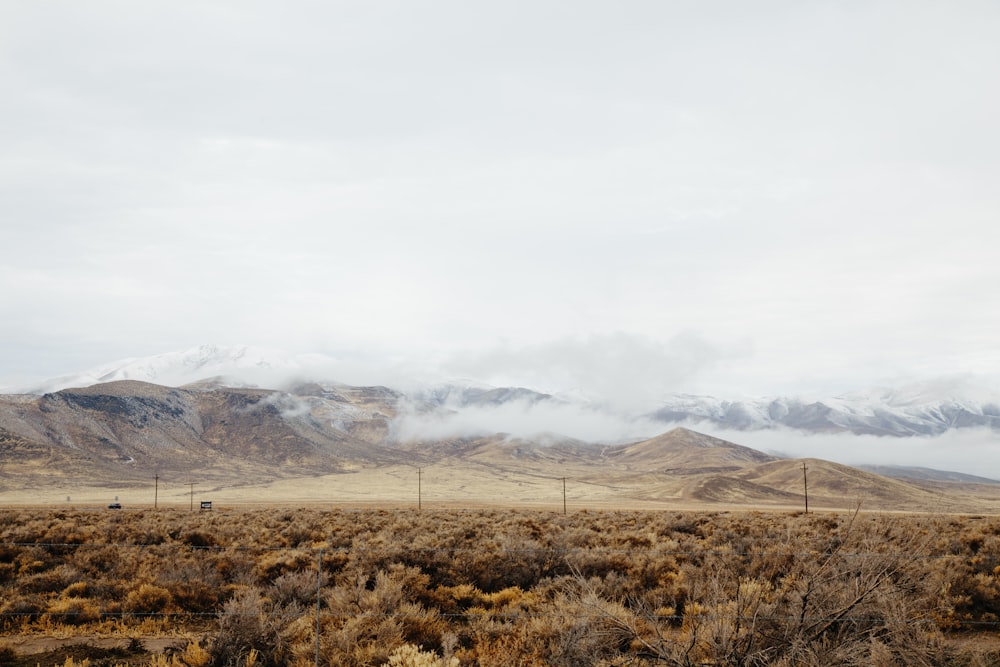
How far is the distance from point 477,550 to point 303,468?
171486mm

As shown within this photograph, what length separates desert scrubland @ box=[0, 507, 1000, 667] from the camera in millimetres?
7961

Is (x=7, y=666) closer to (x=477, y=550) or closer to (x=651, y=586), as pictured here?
(x=477, y=550)

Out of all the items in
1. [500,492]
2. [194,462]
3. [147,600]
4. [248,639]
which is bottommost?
[500,492]

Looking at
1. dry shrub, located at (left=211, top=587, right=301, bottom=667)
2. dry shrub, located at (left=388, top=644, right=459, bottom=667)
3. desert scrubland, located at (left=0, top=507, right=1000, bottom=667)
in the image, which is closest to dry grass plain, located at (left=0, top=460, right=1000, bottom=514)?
desert scrubland, located at (left=0, top=507, right=1000, bottom=667)

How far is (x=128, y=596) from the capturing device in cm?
1371

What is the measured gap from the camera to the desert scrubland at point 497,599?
26.1 ft

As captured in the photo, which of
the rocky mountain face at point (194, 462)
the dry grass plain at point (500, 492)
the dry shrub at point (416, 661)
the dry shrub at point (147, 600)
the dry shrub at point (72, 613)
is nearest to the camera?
the dry shrub at point (416, 661)

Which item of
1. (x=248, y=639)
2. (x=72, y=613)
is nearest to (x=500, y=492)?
(x=72, y=613)

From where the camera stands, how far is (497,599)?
13867mm

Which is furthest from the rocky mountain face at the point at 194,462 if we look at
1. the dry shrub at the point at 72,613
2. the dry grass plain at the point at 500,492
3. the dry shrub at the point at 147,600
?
the dry shrub at the point at 72,613

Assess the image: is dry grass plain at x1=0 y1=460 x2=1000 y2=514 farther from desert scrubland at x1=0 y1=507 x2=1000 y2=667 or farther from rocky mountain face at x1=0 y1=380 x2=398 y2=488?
desert scrubland at x1=0 y1=507 x2=1000 y2=667

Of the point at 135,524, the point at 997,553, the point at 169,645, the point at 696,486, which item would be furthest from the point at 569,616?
the point at 696,486

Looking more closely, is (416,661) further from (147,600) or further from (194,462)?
(194,462)

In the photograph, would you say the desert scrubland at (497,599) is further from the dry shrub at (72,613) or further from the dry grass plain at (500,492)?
the dry grass plain at (500,492)
